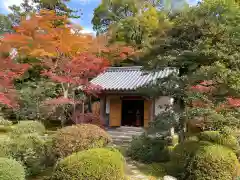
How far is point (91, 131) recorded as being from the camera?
5832mm

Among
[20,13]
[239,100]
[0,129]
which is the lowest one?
[0,129]

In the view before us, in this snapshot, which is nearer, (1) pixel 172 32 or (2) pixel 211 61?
(2) pixel 211 61

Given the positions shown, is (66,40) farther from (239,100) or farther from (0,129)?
(239,100)

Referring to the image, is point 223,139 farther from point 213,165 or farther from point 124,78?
point 124,78

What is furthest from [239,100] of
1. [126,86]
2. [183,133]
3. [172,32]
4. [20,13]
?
[20,13]

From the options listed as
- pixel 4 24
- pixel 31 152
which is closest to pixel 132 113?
pixel 31 152

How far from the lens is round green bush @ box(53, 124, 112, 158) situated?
5.57 metres

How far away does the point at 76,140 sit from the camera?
18.2 feet

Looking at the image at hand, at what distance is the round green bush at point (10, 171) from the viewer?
4652 millimetres

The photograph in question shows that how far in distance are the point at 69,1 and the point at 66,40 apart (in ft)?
33.6

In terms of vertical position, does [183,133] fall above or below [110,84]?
below

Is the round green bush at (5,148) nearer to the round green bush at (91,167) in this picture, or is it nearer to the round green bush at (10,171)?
the round green bush at (10,171)

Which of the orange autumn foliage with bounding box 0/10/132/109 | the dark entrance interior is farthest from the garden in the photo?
the dark entrance interior

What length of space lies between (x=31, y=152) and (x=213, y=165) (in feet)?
13.6
